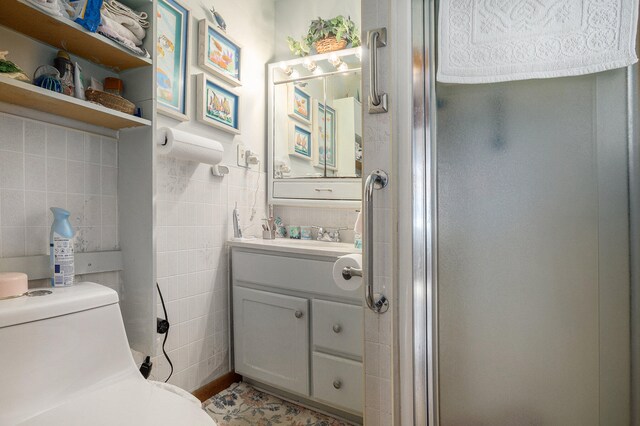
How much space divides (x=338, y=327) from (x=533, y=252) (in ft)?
3.26

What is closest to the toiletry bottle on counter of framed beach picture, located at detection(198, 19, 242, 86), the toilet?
the toilet

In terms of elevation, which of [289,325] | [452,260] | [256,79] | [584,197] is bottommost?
[289,325]

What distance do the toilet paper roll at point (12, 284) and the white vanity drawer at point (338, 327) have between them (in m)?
1.13

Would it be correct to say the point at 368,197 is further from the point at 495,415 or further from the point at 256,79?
the point at 256,79

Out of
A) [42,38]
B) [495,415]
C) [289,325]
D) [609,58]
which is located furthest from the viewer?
[289,325]

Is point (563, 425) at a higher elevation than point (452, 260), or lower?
lower

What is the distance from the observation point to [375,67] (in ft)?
3.11

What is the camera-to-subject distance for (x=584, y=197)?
32.7 inches

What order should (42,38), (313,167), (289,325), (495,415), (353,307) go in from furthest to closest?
(313,167) → (289,325) → (353,307) → (42,38) → (495,415)

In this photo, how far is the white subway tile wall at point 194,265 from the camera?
5.63 ft

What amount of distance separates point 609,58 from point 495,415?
91cm

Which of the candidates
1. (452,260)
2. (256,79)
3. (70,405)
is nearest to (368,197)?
(452,260)

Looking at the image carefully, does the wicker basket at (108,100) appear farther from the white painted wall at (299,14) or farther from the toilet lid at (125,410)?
the white painted wall at (299,14)

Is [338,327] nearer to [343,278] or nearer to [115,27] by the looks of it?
[343,278]
